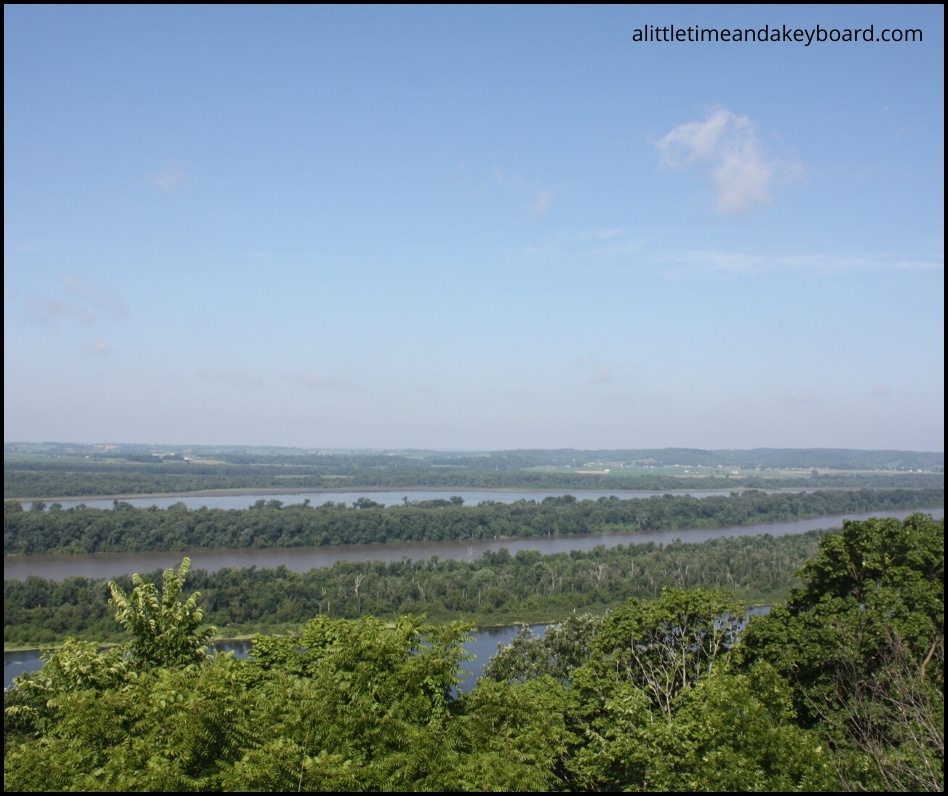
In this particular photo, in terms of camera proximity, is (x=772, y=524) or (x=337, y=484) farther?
(x=337, y=484)

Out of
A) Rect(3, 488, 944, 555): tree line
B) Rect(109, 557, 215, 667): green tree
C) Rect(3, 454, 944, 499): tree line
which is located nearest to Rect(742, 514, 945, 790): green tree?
Rect(109, 557, 215, 667): green tree

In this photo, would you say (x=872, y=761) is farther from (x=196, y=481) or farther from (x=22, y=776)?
(x=196, y=481)

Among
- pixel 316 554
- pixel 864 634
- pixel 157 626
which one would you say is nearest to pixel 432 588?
pixel 316 554

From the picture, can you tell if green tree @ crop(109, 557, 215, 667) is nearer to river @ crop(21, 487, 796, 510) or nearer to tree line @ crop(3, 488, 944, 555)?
tree line @ crop(3, 488, 944, 555)

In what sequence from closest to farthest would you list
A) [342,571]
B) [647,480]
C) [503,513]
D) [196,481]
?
[342,571]
[503,513]
[196,481]
[647,480]

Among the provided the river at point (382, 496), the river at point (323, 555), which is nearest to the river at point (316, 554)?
the river at point (323, 555)

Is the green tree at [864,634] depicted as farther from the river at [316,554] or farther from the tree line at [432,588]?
the river at [316,554]

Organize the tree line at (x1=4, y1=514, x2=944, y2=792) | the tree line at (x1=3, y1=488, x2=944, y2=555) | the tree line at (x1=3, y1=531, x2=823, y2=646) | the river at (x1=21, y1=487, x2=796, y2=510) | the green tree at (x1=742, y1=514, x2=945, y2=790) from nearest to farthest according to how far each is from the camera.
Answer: the tree line at (x1=4, y1=514, x2=944, y2=792) < the green tree at (x1=742, y1=514, x2=945, y2=790) < the tree line at (x1=3, y1=531, x2=823, y2=646) < the tree line at (x1=3, y1=488, x2=944, y2=555) < the river at (x1=21, y1=487, x2=796, y2=510)

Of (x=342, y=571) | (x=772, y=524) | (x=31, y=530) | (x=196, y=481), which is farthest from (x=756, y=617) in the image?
(x=196, y=481)
